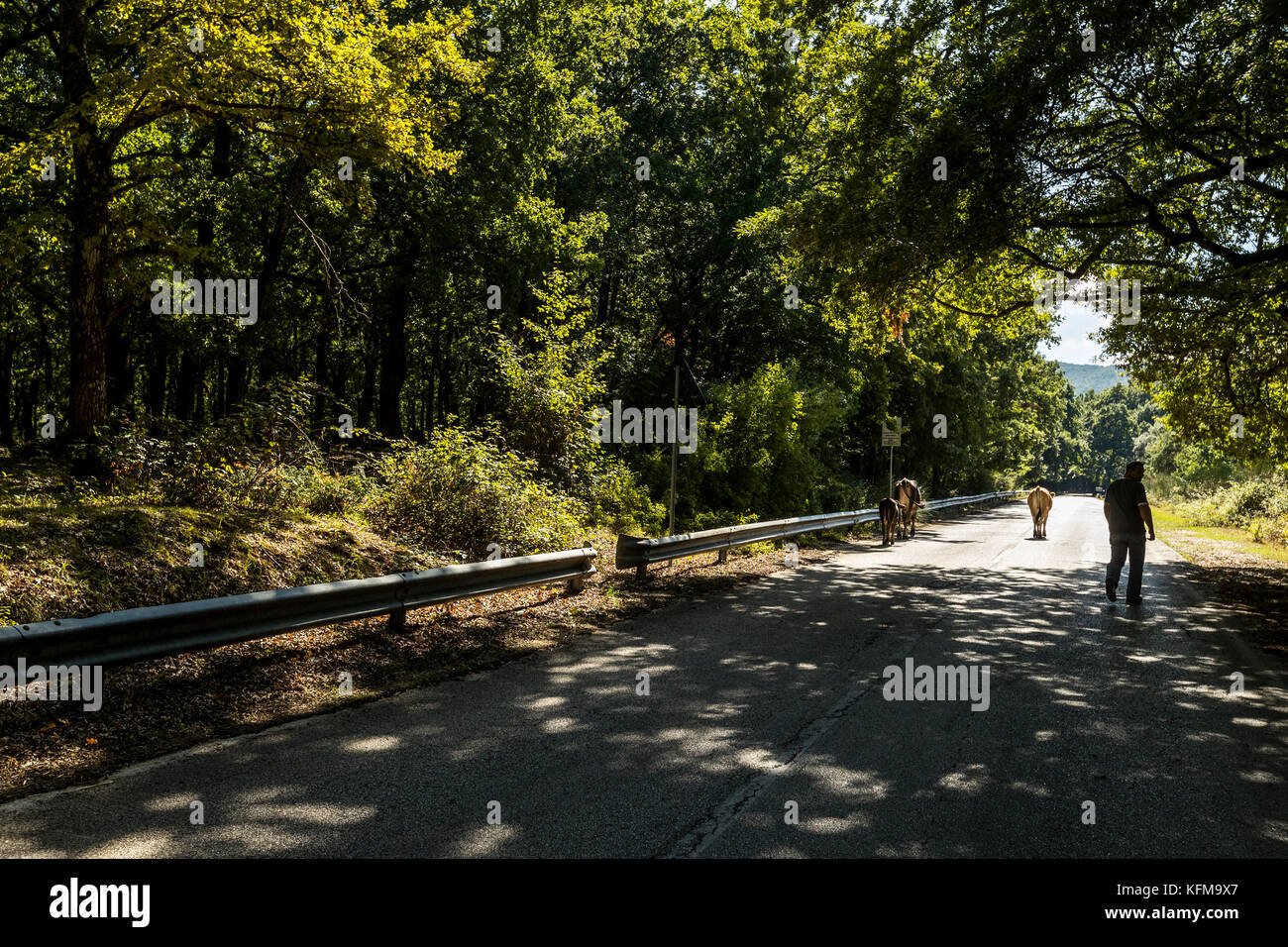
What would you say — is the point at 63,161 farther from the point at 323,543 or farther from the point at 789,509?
the point at 789,509

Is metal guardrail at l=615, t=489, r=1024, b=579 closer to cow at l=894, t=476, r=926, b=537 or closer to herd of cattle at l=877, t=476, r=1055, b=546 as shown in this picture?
herd of cattle at l=877, t=476, r=1055, b=546

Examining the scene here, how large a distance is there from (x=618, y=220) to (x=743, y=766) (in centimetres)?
2671

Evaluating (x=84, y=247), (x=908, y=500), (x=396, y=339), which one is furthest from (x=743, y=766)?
(x=396, y=339)

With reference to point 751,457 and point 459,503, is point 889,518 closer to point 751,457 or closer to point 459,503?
point 751,457

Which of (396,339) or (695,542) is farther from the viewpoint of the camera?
(396,339)

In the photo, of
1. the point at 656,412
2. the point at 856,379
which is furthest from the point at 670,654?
the point at 856,379

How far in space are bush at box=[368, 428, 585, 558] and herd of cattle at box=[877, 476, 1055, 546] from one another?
11.4 meters

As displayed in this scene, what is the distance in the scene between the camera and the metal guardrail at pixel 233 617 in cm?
496

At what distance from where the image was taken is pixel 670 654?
7973mm

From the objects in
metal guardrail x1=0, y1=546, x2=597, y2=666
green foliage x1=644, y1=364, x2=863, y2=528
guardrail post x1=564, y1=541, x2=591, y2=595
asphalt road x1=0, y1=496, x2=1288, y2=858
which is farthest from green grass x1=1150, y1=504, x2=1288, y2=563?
metal guardrail x1=0, y1=546, x2=597, y2=666

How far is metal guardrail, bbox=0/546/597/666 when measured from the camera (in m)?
4.96

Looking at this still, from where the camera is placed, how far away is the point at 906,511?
23.4m

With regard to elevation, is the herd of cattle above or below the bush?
below

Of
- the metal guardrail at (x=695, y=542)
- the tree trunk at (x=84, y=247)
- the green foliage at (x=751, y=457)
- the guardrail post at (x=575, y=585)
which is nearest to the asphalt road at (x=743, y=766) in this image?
the guardrail post at (x=575, y=585)
